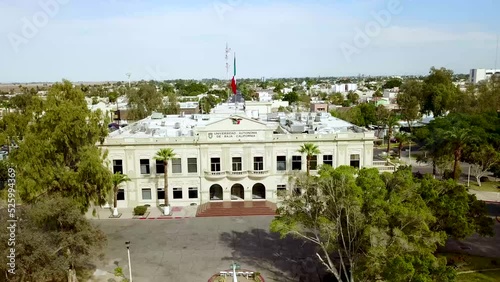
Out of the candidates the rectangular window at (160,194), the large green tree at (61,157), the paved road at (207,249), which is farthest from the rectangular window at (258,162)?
the large green tree at (61,157)

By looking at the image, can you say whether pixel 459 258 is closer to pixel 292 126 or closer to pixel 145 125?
pixel 292 126

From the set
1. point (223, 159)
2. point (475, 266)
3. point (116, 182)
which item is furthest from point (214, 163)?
point (475, 266)

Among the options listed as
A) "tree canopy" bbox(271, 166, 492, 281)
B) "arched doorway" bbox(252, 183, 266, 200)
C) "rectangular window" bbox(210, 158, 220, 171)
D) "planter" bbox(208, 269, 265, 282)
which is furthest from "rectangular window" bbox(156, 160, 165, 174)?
"tree canopy" bbox(271, 166, 492, 281)

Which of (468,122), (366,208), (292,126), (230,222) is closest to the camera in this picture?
(366,208)

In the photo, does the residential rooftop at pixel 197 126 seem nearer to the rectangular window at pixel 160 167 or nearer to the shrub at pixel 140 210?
the rectangular window at pixel 160 167

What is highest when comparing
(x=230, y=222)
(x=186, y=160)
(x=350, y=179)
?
(x=350, y=179)

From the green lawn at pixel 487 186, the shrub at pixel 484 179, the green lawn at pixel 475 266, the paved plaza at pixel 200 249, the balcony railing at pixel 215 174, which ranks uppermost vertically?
the balcony railing at pixel 215 174

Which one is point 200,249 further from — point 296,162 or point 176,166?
point 296,162

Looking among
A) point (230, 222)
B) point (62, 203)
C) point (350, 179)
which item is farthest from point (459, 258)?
point (62, 203)
